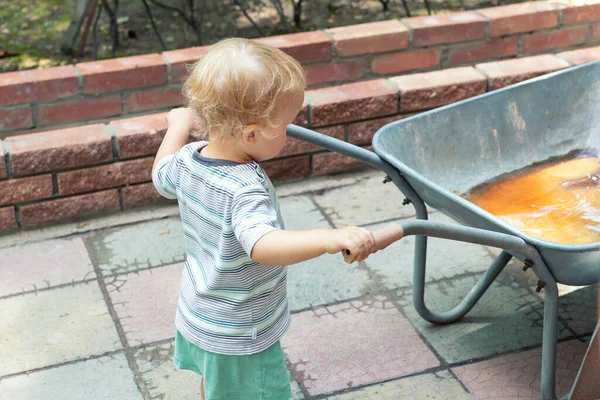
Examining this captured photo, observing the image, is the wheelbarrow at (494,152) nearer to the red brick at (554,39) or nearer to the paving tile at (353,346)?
the paving tile at (353,346)

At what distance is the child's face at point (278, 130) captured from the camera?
2.04 metres

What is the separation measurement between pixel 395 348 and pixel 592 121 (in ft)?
3.69

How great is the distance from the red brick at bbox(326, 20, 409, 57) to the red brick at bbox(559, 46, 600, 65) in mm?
781

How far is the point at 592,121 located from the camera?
134 inches

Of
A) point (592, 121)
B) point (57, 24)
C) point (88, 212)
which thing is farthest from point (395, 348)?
point (57, 24)

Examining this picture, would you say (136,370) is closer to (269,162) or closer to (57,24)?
(269,162)

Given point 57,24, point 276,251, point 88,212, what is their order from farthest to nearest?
point 57,24
point 88,212
point 276,251

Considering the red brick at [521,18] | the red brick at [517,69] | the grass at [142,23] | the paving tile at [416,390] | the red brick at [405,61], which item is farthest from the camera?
the grass at [142,23]

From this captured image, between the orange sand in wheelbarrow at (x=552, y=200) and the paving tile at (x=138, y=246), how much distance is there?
1.26 meters

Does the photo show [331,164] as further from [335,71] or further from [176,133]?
[176,133]

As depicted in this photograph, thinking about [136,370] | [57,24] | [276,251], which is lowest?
[136,370]

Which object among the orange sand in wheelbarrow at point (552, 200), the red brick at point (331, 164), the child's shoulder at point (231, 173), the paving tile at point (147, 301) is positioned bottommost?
the paving tile at point (147, 301)

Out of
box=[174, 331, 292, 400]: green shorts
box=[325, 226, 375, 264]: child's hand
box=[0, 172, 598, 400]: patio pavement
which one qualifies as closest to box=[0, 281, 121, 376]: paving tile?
box=[0, 172, 598, 400]: patio pavement

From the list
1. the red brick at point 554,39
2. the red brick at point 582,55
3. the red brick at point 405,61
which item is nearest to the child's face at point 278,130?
the red brick at point 405,61
